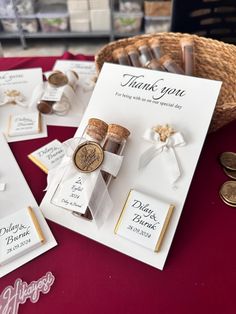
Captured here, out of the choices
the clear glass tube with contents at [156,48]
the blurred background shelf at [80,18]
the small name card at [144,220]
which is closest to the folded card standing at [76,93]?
the clear glass tube with contents at [156,48]

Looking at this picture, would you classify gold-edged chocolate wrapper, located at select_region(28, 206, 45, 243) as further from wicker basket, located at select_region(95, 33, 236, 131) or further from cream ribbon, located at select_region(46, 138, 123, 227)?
wicker basket, located at select_region(95, 33, 236, 131)

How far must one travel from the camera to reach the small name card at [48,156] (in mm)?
729

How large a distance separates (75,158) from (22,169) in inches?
7.1

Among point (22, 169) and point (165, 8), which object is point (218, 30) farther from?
point (22, 169)

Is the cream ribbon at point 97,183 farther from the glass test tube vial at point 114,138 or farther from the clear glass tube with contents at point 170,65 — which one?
the clear glass tube with contents at point 170,65

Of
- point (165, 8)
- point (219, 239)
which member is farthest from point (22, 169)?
point (165, 8)

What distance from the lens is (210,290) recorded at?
55cm

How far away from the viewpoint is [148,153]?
663 mm

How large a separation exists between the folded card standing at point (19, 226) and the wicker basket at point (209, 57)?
1.25 ft

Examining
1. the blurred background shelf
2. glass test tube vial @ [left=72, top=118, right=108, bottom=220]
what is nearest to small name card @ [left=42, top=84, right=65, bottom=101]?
glass test tube vial @ [left=72, top=118, right=108, bottom=220]

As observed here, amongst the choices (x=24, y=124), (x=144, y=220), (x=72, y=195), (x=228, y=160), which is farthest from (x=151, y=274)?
(x=24, y=124)

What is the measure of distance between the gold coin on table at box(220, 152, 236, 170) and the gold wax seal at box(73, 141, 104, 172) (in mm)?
314

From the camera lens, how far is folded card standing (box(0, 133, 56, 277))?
1.89ft

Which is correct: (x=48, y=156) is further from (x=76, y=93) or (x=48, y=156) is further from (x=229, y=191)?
(x=229, y=191)
